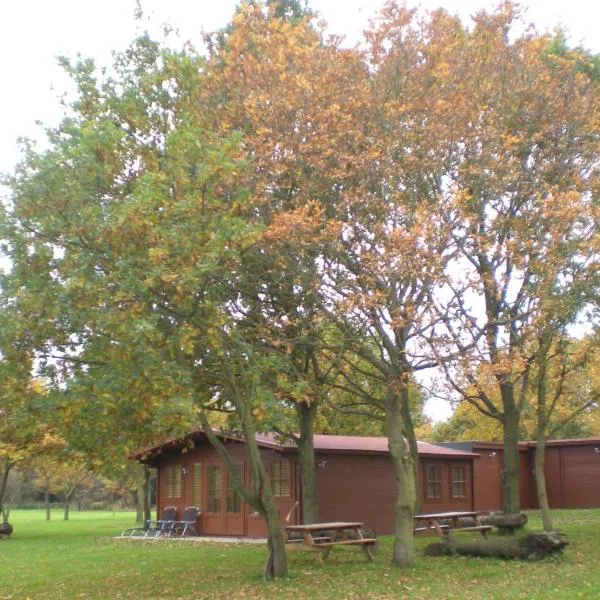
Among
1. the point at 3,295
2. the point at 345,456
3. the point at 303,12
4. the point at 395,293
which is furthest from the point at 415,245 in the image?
the point at 345,456

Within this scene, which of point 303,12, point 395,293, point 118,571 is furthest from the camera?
point 303,12

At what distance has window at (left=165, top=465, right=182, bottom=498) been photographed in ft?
91.7

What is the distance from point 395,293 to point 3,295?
20.7ft

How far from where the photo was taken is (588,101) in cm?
1564

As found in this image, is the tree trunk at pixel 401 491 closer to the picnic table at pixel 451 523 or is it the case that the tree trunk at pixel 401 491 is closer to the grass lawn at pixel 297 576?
the grass lawn at pixel 297 576

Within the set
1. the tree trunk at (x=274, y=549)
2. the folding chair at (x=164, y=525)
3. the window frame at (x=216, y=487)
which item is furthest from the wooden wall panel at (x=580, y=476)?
the tree trunk at (x=274, y=549)

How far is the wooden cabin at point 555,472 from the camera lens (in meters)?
33.8

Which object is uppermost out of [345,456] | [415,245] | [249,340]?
[415,245]

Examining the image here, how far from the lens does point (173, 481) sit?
2823 centimetres

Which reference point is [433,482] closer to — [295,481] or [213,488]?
[295,481]

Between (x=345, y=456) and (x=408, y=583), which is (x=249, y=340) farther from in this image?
(x=345, y=456)

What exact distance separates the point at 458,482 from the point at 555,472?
8.53 m

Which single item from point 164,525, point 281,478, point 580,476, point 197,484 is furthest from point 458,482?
point 164,525

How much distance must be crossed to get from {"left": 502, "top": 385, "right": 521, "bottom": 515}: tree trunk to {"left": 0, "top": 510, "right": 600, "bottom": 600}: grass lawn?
6.00 feet
